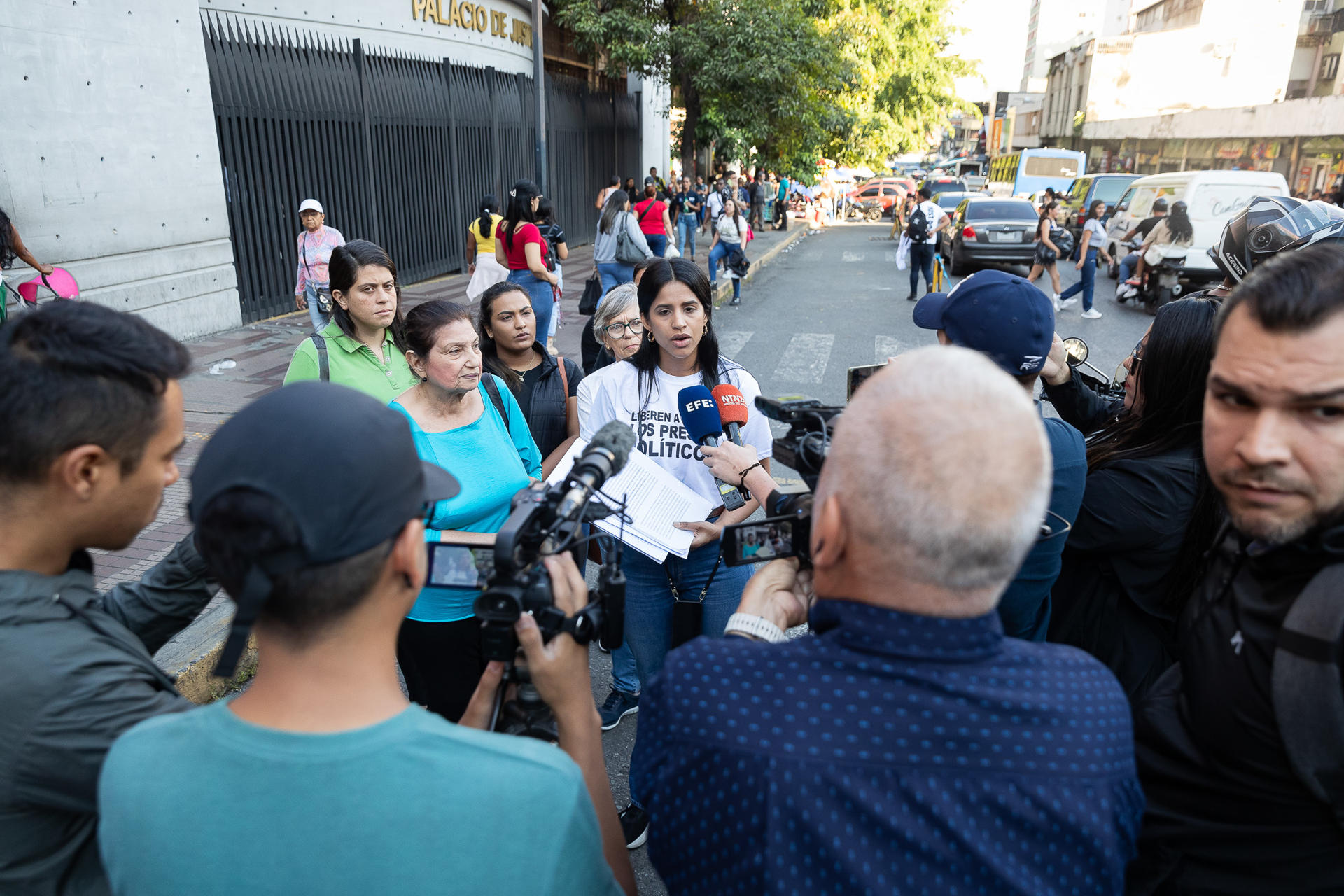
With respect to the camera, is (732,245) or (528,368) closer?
(528,368)

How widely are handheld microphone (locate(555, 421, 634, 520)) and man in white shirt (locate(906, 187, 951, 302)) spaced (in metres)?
12.8

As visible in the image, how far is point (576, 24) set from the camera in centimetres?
1938

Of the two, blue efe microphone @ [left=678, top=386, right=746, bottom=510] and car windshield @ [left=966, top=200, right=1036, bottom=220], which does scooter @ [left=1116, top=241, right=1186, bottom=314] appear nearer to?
car windshield @ [left=966, top=200, right=1036, bottom=220]

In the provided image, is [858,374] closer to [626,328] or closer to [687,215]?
[626,328]

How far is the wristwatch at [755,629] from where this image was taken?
1498 millimetres

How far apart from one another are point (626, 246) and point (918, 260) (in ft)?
21.4

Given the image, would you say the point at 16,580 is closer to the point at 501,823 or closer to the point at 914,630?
the point at 501,823

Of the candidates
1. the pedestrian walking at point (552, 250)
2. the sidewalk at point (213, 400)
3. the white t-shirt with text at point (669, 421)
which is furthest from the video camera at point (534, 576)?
the pedestrian walking at point (552, 250)

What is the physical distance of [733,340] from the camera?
11250 millimetres

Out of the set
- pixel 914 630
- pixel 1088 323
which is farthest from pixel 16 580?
pixel 1088 323

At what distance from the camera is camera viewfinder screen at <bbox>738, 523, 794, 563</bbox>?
65.4 inches

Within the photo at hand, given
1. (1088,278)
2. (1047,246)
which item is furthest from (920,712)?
(1047,246)

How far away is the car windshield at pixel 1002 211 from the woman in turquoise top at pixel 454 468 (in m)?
17.7

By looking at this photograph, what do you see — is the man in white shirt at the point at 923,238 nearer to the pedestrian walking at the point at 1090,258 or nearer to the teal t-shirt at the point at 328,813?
the pedestrian walking at the point at 1090,258
